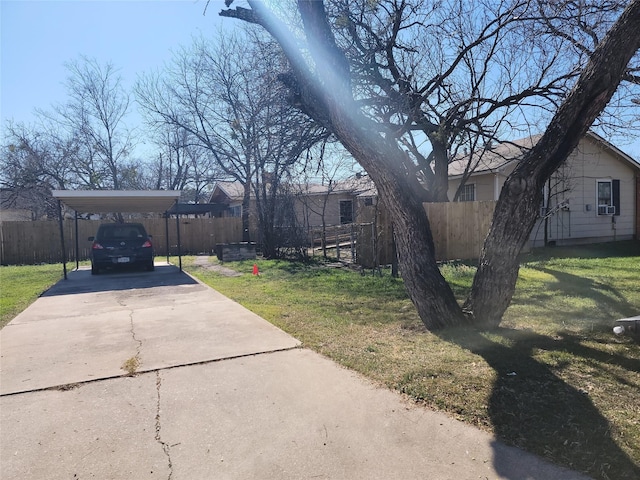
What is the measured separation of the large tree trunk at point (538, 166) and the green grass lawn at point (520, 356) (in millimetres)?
521

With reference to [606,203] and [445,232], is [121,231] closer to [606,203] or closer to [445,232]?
[445,232]

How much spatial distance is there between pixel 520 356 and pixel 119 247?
40.0 feet

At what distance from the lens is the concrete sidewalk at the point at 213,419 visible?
9.29 ft

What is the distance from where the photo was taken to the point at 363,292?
29.1 feet

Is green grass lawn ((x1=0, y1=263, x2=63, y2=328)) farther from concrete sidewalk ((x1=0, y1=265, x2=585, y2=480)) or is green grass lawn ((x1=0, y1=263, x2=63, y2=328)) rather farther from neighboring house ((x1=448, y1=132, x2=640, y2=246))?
neighboring house ((x1=448, y1=132, x2=640, y2=246))

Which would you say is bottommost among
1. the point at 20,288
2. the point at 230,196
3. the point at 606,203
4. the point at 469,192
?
the point at 20,288

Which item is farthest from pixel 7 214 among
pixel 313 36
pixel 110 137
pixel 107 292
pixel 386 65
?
pixel 313 36

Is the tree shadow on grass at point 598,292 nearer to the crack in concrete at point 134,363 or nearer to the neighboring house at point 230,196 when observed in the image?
the crack in concrete at point 134,363

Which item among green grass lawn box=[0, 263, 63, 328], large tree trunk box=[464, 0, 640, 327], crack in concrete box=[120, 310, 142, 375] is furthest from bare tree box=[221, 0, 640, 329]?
green grass lawn box=[0, 263, 63, 328]

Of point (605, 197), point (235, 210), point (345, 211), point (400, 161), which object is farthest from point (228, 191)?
point (400, 161)

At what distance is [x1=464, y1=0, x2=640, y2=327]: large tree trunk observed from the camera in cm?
450

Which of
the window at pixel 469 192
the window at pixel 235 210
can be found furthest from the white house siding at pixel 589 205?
the window at pixel 235 210

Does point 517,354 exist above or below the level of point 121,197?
below

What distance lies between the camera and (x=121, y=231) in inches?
554
